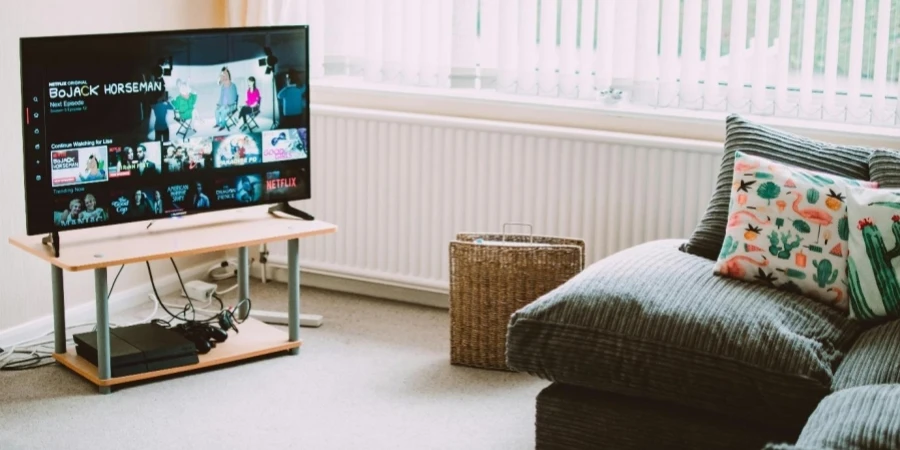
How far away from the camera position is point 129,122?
364 cm

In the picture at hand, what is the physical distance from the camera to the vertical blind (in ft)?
12.5

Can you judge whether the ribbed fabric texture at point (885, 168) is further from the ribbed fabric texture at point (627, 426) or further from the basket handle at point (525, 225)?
the basket handle at point (525, 225)

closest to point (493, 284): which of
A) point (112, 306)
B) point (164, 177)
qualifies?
point (164, 177)

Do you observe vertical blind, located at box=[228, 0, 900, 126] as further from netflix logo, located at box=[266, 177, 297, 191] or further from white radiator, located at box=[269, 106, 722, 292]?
netflix logo, located at box=[266, 177, 297, 191]

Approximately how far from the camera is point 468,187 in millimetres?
4352

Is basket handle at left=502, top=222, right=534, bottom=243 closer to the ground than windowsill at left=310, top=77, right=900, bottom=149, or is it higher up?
closer to the ground

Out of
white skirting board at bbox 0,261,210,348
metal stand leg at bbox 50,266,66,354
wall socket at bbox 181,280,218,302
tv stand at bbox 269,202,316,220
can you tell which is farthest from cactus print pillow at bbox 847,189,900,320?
white skirting board at bbox 0,261,210,348

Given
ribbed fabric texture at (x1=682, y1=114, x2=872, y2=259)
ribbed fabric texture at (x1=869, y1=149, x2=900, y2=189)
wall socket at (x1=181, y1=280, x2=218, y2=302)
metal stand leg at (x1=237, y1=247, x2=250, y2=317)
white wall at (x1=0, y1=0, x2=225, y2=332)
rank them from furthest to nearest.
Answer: wall socket at (x1=181, y1=280, x2=218, y2=302) < metal stand leg at (x1=237, y1=247, x2=250, y2=317) < white wall at (x1=0, y1=0, x2=225, y2=332) < ribbed fabric texture at (x1=682, y1=114, x2=872, y2=259) < ribbed fabric texture at (x1=869, y1=149, x2=900, y2=189)

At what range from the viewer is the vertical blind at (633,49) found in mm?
3807

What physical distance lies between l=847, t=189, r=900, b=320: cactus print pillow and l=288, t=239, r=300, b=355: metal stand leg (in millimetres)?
1731

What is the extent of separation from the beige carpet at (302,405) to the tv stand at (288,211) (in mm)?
428

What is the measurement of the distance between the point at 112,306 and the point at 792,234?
2.46 metres

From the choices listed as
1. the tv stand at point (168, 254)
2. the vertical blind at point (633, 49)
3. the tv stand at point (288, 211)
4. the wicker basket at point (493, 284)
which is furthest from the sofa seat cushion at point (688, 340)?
the tv stand at point (288, 211)

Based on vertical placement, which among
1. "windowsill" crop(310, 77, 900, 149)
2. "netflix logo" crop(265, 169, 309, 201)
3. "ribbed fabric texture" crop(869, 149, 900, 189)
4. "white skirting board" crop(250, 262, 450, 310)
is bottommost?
"white skirting board" crop(250, 262, 450, 310)
